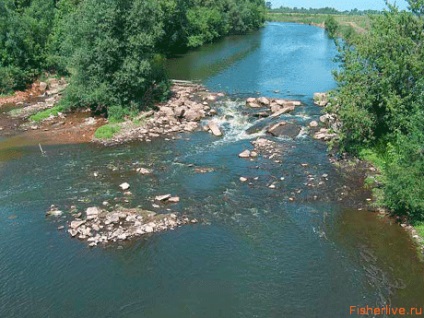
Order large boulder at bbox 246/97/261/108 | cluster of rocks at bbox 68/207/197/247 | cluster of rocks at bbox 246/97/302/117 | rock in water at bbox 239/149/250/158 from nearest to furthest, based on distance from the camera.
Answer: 1. cluster of rocks at bbox 68/207/197/247
2. rock in water at bbox 239/149/250/158
3. cluster of rocks at bbox 246/97/302/117
4. large boulder at bbox 246/97/261/108

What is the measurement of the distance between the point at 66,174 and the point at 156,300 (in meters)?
13.5

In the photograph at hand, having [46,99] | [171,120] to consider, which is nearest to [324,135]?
[171,120]

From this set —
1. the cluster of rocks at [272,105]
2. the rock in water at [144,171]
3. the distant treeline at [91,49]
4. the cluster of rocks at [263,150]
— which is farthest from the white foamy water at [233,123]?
the rock in water at [144,171]

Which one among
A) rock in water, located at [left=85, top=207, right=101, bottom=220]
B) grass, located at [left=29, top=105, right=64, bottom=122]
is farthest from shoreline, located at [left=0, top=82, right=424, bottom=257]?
rock in water, located at [left=85, top=207, right=101, bottom=220]

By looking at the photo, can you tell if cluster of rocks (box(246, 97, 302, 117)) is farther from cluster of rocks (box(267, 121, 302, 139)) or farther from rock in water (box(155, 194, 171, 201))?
rock in water (box(155, 194, 171, 201))

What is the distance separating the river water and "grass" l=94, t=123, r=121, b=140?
1642mm

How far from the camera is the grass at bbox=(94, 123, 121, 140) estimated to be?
110ft

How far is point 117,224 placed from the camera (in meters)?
22.1

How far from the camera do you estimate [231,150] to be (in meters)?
31.3

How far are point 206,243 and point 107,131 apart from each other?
1683cm

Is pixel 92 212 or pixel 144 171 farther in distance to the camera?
pixel 144 171

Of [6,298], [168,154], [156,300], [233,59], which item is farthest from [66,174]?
[233,59]

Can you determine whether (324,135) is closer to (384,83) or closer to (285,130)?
(285,130)

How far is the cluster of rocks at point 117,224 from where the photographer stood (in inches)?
835
